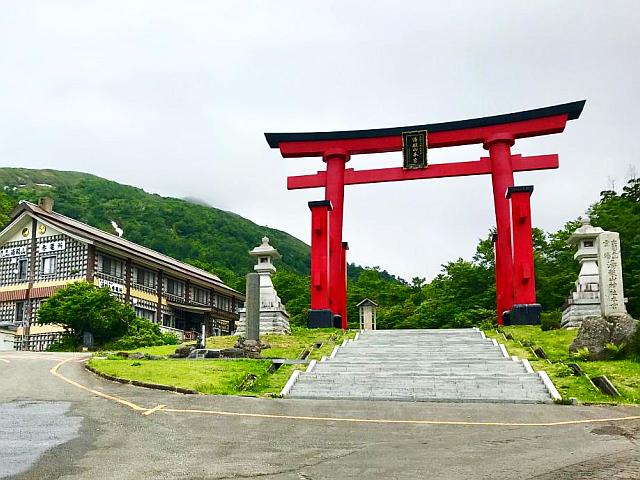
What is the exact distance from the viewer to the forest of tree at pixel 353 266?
37062 millimetres

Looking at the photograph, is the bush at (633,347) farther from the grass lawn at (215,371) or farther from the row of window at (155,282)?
the row of window at (155,282)

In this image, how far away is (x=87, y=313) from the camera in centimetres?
3347

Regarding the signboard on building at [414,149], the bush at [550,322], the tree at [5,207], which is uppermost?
the tree at [5,207]

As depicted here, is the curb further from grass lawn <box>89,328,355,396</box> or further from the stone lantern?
the stone lantern

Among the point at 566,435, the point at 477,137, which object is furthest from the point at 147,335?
the point at 566,435

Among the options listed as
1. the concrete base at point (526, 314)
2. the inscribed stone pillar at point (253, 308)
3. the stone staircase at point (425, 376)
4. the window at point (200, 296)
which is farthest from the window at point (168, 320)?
the stone staircase at point (425, 376)

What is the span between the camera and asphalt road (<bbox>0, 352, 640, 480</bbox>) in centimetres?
765

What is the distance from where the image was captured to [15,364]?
67.7 feet

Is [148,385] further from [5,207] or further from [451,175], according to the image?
[5,207]

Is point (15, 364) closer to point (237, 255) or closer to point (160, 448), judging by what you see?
point (160, 448)

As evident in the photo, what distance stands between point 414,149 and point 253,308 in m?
11.8

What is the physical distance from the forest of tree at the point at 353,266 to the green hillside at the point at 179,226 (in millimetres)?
113

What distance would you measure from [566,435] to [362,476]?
394 cm

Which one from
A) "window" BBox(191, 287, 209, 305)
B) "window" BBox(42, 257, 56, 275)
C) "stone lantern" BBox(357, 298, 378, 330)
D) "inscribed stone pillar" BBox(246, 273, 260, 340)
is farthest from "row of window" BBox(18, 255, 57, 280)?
"inscribed stone pillar" BBox(246, 273, 260, 340)
